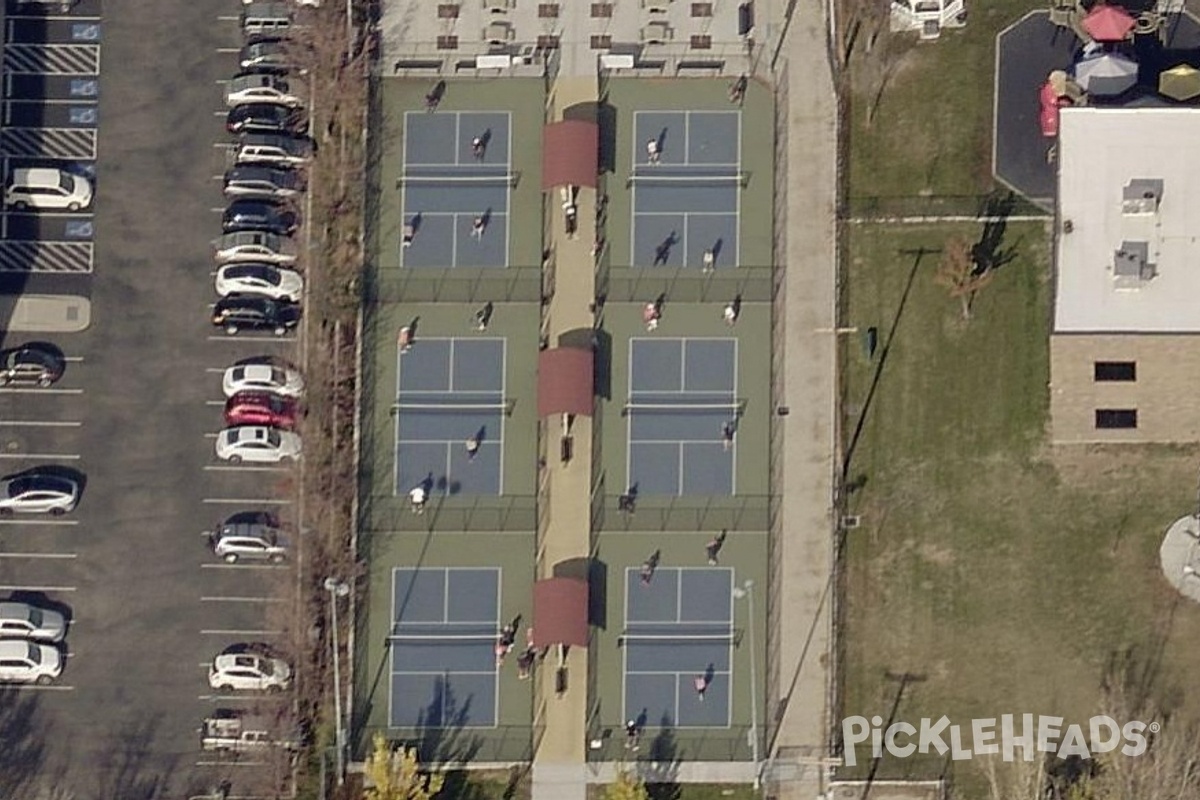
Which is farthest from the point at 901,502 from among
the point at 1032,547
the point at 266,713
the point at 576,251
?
the point at 266,713

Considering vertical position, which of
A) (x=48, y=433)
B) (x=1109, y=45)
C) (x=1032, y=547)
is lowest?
(x=1032, y=547)

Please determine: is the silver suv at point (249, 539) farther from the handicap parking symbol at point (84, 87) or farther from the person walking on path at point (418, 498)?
the handicap parking symbol at point (84, 87)

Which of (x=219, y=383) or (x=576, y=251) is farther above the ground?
(x=576, y=251)

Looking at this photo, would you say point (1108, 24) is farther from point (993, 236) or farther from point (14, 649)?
point (14, 649)

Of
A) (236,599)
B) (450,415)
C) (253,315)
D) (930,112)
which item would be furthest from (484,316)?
(930,112)

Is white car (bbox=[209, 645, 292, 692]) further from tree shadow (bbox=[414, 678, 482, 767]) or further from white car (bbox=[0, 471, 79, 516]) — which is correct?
white car (bbox=[0, 471, 79, 516])

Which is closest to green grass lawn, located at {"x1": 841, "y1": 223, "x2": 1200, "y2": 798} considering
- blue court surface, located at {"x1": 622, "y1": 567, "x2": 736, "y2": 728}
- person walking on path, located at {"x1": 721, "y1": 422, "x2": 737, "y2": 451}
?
person walking on path, located at {"x1": 721, "y1": 422, "x2": 737, "y2": 451}

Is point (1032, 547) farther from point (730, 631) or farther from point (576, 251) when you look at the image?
point (576, 251)

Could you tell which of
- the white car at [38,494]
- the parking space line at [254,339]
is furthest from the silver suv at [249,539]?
the parking space line at [254,339]
